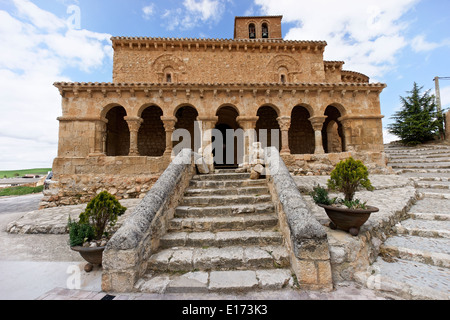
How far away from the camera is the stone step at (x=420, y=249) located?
104 inches

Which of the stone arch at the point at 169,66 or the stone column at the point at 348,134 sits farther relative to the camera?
the stone arch at the point at 169,66

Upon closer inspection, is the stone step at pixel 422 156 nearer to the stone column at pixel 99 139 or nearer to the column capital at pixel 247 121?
the column capital at pixel 247 121

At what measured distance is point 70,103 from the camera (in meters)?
7.49

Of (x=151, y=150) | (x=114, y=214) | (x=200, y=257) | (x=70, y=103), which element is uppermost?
(x=70, y=103)

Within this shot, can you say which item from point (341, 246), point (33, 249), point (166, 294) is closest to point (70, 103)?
point (33, 249)

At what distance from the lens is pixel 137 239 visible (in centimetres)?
246

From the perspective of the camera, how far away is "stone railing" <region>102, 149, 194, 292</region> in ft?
7.55

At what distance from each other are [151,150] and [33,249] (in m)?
7.85

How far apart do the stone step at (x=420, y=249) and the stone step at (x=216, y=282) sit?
172 centimetres

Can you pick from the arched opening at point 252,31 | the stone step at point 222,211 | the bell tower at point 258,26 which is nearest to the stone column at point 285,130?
the stone step at point 222,211

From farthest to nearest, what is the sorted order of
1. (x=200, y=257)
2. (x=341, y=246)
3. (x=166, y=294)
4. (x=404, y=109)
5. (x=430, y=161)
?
(x=404, y=109)
(x=430, y=161)
(x=200, y=257)
(x=341, y=246)
(x=166, y=294)

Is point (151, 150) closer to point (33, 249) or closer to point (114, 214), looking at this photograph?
point (33, 249)

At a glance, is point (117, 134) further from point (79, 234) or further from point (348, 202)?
point (348, 202)

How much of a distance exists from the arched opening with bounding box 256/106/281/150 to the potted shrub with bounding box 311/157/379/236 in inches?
329
